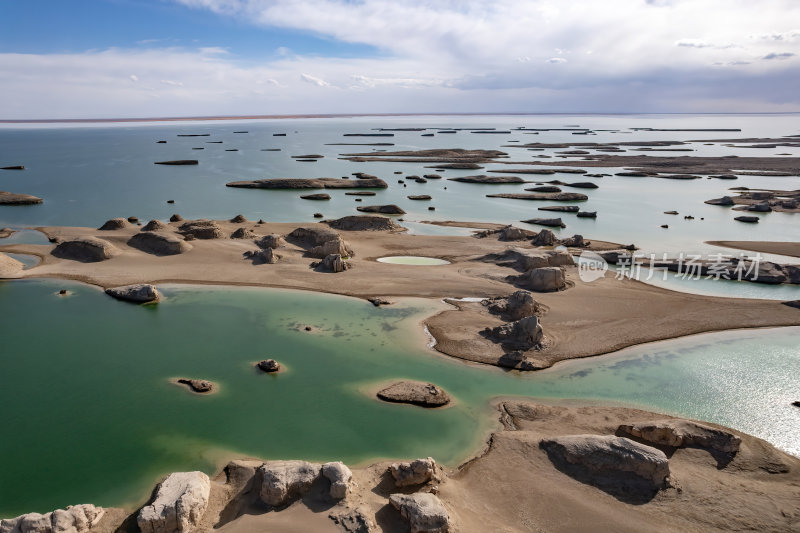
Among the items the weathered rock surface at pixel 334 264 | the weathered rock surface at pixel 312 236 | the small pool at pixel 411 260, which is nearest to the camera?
the weathered rock surface at pixel 334 264

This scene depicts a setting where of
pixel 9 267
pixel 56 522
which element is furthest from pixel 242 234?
pixel 56 522

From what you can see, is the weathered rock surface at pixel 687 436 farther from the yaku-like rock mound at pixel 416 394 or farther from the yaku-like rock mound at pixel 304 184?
the yaku-like rock mound at pixel 304 184

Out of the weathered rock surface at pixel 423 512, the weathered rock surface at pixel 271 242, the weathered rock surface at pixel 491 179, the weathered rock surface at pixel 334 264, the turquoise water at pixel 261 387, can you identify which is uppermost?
the weathered rock surface at pixel 491 179

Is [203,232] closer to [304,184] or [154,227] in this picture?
[154,227]

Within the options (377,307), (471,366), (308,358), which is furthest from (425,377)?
(377,307)

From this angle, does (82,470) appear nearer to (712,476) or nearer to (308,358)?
(308,358)

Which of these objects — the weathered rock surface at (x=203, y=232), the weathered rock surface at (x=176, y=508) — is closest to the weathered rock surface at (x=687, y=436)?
the weathered rock surface at (x=176, y=508)

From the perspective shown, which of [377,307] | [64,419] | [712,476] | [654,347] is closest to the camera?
[712,476]
